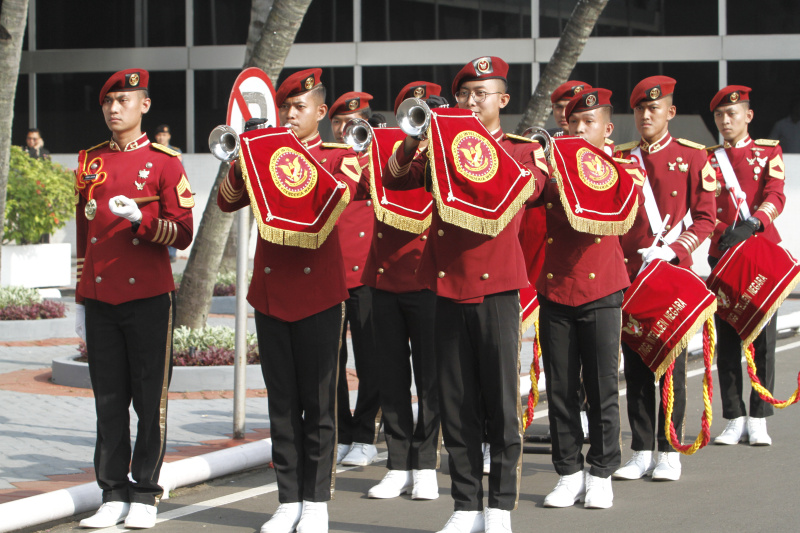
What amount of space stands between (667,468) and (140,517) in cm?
311

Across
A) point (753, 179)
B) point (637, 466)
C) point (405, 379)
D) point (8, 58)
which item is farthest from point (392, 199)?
point (8, 58)

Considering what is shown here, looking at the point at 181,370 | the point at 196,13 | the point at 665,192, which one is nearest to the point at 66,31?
the point at 196,13

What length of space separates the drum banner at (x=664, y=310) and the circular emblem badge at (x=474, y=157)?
1.71 m

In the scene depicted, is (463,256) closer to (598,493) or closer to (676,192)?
(598,493)

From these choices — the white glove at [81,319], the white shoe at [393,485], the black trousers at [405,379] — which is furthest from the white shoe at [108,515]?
A: the black trousers at [405,379]

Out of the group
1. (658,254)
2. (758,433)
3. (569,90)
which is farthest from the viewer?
(758,433)

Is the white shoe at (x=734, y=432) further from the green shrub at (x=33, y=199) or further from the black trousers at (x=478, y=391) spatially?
the green shrub at (x=33, y=199)

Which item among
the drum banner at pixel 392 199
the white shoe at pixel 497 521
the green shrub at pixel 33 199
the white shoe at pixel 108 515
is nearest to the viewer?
the white shoe at pixel 497 521

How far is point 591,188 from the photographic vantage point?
5.79 metres

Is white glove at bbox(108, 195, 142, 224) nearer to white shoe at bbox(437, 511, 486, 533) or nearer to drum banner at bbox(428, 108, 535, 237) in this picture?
drum banner at bbox(428, 108, 535, 237)

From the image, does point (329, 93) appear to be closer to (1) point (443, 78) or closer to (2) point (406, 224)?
(1) point (443, 78)

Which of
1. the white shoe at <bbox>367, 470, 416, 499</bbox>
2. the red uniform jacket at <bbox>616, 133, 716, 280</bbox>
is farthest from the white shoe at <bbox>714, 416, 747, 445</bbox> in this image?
the white shoe at <bbox>367, 470, 416, 499</bbox>

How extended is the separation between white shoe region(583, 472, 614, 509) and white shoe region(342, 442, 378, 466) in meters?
1.66

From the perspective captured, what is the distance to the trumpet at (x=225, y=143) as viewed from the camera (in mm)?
5254
